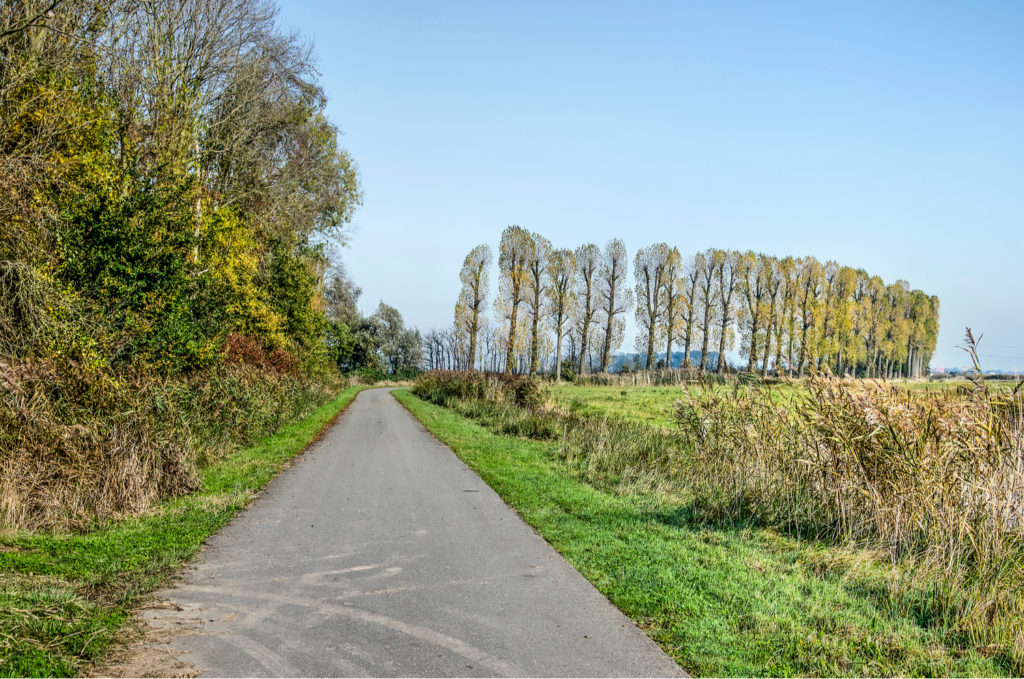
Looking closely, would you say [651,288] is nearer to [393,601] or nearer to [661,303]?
[661,303]

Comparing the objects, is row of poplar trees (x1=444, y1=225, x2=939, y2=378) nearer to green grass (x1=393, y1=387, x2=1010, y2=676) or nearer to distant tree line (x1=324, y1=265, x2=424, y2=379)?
distant tree line (x1=324, y1=265, x2=424, y2=379)

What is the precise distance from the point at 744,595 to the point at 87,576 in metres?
5.89

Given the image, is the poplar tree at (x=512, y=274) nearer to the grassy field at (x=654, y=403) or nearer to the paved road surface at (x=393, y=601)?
the grassy field at (x=654, y=403)

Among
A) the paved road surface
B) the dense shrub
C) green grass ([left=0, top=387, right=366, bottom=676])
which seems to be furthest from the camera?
the dense shrub

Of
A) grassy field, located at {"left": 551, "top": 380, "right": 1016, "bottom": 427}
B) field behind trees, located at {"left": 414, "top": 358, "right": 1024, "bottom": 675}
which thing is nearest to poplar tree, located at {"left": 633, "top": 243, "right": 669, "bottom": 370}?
grassy field, located at {"left": 551, "top": 380, "right": 1016, "bottom": 427}

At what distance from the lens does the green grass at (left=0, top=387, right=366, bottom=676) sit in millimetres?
3971

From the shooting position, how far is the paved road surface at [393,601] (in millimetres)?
4082

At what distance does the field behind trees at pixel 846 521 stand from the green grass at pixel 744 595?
2 centimetres

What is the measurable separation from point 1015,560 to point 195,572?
24.2 ft

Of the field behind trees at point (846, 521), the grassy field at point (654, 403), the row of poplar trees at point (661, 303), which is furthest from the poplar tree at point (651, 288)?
the field behind trees at point (846, 521)

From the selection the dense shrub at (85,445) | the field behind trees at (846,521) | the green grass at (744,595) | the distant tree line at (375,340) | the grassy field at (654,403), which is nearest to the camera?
the green grass at (744,595)

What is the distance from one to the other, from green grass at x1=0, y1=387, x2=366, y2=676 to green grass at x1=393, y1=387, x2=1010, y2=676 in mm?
4006

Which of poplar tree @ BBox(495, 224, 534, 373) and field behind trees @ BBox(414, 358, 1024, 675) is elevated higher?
poplar tree @ BBox(495, 224, 534, 373)

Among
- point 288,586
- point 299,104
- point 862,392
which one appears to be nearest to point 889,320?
point 299,104
